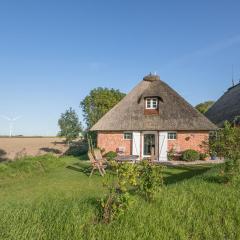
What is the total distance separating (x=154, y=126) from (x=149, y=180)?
19323mm

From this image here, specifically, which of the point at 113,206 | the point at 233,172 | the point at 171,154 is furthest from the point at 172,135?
the point at 113,206

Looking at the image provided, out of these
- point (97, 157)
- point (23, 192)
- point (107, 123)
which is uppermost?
point (107, 123)

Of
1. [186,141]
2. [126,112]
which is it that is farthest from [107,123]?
[186,141]

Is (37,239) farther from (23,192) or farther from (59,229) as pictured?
(23,192)

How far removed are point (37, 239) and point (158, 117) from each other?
23.3 metres

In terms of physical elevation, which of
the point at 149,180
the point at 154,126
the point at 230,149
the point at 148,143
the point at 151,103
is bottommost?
the point at 149,180

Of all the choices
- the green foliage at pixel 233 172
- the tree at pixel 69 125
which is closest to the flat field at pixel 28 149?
the tree at pixel 69 125

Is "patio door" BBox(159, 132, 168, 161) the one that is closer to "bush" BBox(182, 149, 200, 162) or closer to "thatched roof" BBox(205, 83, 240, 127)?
"bush" BBox(182, 149, 200, 162)

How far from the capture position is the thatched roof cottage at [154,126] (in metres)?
27.6

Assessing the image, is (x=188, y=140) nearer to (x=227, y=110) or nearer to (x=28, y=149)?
(x=227, y=110)

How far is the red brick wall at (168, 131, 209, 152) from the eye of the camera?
2758 centimetres

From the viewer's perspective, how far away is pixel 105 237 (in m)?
6.20

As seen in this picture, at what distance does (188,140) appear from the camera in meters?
27.6

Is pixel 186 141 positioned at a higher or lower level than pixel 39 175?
higher
